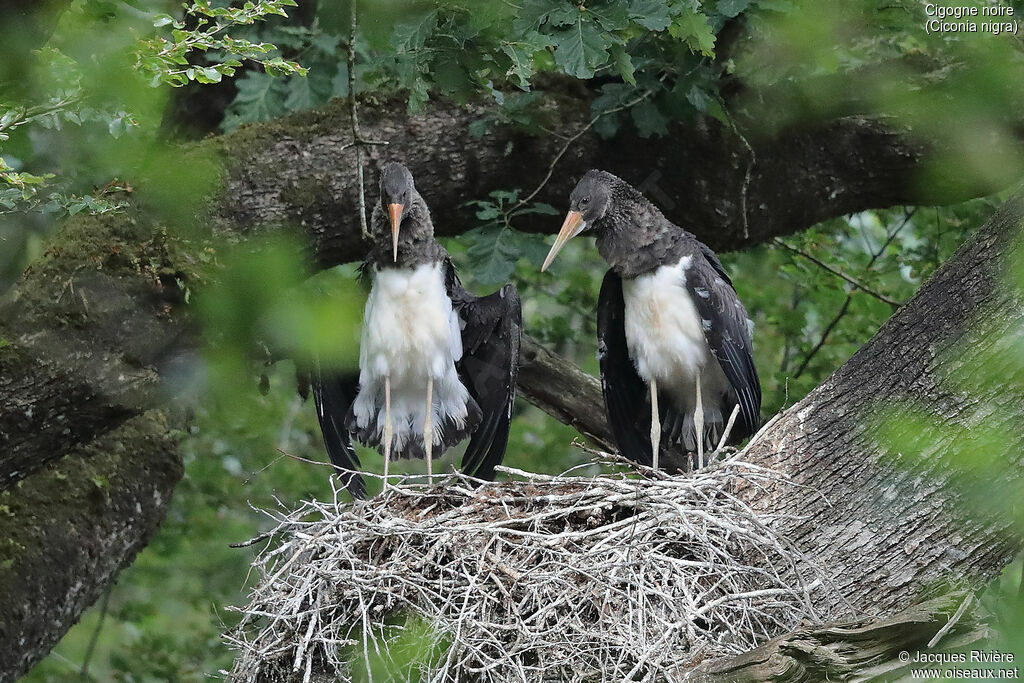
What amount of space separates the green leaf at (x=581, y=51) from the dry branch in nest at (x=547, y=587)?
1375 mm

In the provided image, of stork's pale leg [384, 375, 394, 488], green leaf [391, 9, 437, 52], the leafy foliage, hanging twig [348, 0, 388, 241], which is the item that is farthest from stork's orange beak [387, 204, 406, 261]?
the leafy foliage

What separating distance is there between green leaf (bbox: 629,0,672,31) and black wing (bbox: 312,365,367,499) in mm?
2187

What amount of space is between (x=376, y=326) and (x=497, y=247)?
62 cm

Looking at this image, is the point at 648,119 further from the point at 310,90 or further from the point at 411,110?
the point at 310,90

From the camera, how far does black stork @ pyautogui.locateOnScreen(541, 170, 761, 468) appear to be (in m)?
4.92

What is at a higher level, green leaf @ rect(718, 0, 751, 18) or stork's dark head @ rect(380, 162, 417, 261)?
green leaf @ rect(718, 0, 751, 18)

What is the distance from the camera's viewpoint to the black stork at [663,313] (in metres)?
4.92

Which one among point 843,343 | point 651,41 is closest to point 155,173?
point 651,41

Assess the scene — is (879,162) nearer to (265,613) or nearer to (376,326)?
(376,326)

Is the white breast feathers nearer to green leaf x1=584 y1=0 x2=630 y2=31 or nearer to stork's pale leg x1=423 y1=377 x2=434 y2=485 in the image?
stork's pale leg x1=423 y1=377 x2=434 y2=485

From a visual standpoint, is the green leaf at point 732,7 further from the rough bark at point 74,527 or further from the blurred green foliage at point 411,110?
the rough bark at point 74,527

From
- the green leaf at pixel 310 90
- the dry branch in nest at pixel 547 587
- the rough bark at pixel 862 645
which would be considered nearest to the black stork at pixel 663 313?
the dry branch in nest at pixel 547 587

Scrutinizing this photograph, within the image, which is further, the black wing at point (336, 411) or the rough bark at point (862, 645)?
the black wing at point (336, 411)

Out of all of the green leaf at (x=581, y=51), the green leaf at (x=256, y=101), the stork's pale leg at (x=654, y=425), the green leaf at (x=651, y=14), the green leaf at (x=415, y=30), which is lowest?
the stork's pale leg at (x=654, y=425)
